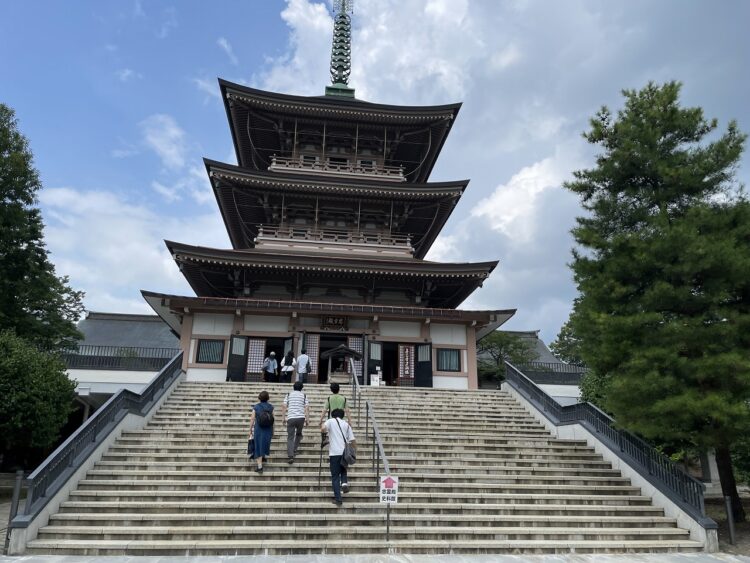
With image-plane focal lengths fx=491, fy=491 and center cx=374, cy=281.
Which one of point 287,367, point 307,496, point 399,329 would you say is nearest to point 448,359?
point 399,329

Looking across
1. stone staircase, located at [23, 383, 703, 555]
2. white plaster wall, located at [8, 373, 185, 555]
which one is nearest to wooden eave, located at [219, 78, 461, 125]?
white plaster wall, located at [8, 373, 185, 555]

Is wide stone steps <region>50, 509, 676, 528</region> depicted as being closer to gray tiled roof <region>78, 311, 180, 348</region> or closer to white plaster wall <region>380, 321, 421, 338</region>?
white plaster wall <region>380, 321, 421, 338</region>

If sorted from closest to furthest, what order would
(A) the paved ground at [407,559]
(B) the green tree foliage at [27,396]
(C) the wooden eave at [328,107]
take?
(A) the paved ground at [407,559]
(B) the green tree foliage at [27,396]
(C) the wooden eave at [328,107]

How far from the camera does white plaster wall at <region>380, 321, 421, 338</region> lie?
19375 millimetres

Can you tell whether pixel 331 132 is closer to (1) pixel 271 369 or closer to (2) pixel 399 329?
(2) pixel 399 329

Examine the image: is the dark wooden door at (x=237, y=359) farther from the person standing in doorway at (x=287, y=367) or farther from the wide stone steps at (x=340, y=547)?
the wide stone steps at (x=340, y=547)

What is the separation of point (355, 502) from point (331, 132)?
19.9 m

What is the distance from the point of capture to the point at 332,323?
19188mm

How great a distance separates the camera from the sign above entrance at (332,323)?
19141 mm

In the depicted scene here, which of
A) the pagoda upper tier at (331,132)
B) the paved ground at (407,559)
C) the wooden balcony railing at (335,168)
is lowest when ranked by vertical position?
the paved ground at (407,559)

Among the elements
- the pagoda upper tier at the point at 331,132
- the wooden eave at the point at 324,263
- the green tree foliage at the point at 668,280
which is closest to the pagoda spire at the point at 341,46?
the pagoda upper tier at the point at 331,132

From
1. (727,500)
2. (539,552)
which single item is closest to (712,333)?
(727,500)

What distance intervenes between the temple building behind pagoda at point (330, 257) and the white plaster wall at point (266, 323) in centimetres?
4

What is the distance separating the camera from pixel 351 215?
22625mm
